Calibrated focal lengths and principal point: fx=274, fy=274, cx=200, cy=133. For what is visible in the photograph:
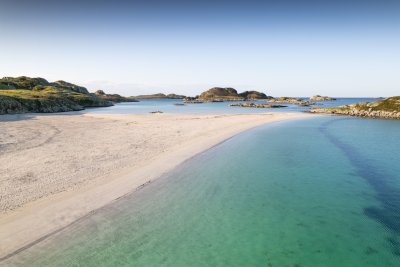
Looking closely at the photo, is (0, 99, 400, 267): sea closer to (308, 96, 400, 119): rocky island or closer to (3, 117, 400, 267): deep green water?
(3, 117, 400, 267): deep green water

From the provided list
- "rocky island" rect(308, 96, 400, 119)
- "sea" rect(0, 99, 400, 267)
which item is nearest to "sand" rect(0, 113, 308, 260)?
"sea" rect(0, 99, 400, 267)

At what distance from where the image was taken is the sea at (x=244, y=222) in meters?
11.0

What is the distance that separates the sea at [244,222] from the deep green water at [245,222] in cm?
4

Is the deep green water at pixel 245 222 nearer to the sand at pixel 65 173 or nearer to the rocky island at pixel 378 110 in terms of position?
the sand at pixel 65 173

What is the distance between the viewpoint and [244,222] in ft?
47.1

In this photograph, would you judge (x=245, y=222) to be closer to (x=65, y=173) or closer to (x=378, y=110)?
(x=65, y=173)

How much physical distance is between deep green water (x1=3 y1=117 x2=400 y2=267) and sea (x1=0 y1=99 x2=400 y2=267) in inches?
1.8

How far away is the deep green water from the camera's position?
36.2 ft

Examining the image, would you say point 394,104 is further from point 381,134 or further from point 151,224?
point 151,224

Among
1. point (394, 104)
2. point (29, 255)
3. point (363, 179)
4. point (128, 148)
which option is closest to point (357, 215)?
point (363, 179)

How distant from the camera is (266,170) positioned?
2417 centimetres

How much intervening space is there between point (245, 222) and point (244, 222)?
52 mm

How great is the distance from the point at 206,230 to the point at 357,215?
8569 millimetres

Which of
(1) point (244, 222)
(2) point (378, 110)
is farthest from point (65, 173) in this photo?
(2) point (378, 110)
